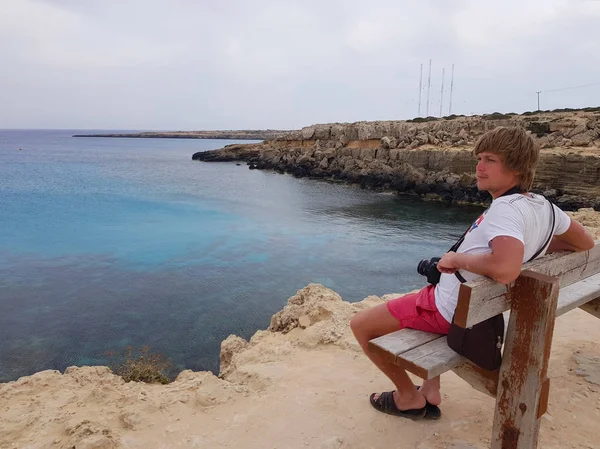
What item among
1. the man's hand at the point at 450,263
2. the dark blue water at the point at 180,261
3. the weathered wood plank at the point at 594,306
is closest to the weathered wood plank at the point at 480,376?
the man's hand at the point at 450,263

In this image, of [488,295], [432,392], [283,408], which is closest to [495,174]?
[488,295]

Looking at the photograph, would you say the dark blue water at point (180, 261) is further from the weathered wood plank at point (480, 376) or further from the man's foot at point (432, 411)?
the weathered wood plank at point (480, 376)

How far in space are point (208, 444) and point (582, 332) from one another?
3998mm

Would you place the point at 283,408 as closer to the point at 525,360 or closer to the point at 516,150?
the point at 525,360

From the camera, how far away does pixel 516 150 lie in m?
2.19

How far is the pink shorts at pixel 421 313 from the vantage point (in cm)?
248

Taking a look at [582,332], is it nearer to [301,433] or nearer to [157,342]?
[301,433]

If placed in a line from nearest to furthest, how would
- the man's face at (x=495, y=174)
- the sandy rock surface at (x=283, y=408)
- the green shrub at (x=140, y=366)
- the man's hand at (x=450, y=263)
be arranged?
the man's hand at (x=450, y=263)
the man's face at (x=495, y=174)
the sandy rock surface at (x=283, y=408)
the green shrub at (x=140, y=366)

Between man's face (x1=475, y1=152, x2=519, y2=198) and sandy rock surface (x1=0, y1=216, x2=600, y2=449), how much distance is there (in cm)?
166

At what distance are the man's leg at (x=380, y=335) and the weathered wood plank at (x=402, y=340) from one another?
16cm

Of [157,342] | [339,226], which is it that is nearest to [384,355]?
[157,342]

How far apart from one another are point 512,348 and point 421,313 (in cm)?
53

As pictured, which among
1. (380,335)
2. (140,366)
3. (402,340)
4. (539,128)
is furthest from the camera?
(539,128)

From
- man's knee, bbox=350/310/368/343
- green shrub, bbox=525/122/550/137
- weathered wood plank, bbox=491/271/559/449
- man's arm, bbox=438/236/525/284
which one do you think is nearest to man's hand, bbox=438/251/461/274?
man's arm, bbox=438/236/525/284
